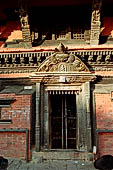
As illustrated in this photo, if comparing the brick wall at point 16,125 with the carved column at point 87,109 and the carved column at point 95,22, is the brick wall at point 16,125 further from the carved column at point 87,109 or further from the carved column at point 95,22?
the carved column at point 95,22

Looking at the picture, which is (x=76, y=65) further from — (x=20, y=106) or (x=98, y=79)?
(x=20, y=106)

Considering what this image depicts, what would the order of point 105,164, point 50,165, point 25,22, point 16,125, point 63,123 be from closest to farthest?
point 105,164, point 50,165, point 16,125, point 25,22, point 63,123

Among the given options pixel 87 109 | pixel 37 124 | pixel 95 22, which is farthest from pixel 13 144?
pixel 95 22

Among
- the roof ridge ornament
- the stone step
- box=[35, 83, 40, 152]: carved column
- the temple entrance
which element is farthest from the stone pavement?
the roof ridge ornament

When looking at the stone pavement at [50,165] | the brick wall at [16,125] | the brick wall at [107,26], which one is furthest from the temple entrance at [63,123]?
the brick wall at [107,26]

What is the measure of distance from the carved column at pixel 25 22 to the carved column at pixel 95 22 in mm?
2263

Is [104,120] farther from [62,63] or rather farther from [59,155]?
[62,63]

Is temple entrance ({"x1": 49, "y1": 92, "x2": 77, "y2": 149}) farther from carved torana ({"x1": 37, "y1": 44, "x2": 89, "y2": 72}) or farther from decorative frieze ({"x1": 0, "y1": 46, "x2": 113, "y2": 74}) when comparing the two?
decorative frieze ({"x1": 0, "y1": 46, "x2": 113, "y2": 74})

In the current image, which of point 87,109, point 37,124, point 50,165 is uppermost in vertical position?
point 87,109

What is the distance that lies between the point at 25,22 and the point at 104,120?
4.34m

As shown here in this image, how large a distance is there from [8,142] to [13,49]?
10.5ft

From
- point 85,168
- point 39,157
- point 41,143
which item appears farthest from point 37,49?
point 85,168

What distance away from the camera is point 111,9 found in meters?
6.94

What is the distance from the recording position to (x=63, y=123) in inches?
256
